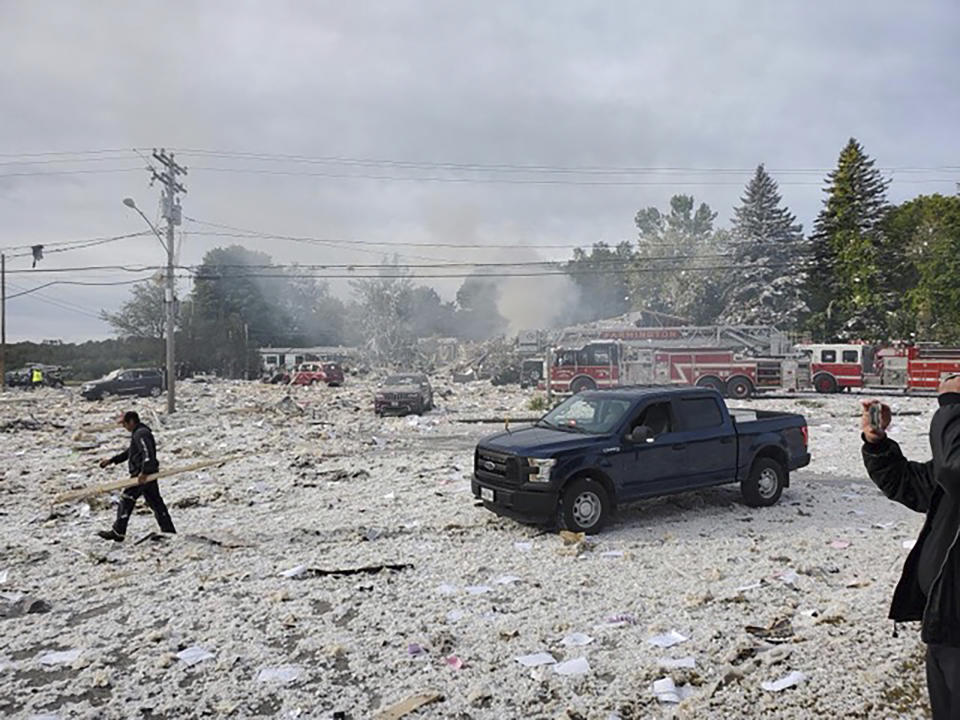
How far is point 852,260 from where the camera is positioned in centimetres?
4722

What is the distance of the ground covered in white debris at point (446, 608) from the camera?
4406mm

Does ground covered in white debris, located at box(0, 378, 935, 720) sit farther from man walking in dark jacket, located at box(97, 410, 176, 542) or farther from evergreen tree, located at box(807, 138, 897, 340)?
evergreen tree, located at box(807, 138, 897, 340)

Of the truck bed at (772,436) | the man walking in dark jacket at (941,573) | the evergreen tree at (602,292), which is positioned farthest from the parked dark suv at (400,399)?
the evergreen tree at (602,292)

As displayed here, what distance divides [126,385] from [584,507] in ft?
107

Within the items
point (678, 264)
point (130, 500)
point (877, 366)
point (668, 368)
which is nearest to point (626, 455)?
point (130, 500)

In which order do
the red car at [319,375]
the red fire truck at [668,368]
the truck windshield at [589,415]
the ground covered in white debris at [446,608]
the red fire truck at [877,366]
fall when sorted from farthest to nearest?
1. the red car at [319,375]
2. the red fire truck at [877,366]
3. the red fire truck at [668,368]
4. the truck windshield at [589,415]
5. the ground covered in white debris at [446,608]

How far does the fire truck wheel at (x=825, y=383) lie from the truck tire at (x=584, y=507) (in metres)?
26.5

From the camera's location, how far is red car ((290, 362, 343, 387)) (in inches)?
1693

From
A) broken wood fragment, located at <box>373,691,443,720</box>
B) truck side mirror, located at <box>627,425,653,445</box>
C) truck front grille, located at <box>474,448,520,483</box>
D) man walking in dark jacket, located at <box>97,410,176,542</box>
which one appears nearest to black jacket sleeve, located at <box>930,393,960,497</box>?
broken wood fragment, located at <box>373,691,443,720</box>

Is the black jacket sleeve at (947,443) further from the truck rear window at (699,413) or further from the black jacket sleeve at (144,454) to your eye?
the black jacket sleeve at (144,454)

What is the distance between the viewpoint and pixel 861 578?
257 inches

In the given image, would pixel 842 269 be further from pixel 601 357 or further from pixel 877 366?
pixel 601 357

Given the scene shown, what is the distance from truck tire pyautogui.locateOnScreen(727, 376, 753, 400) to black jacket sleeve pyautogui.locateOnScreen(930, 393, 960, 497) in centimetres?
2713

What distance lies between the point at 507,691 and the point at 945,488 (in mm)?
2821
